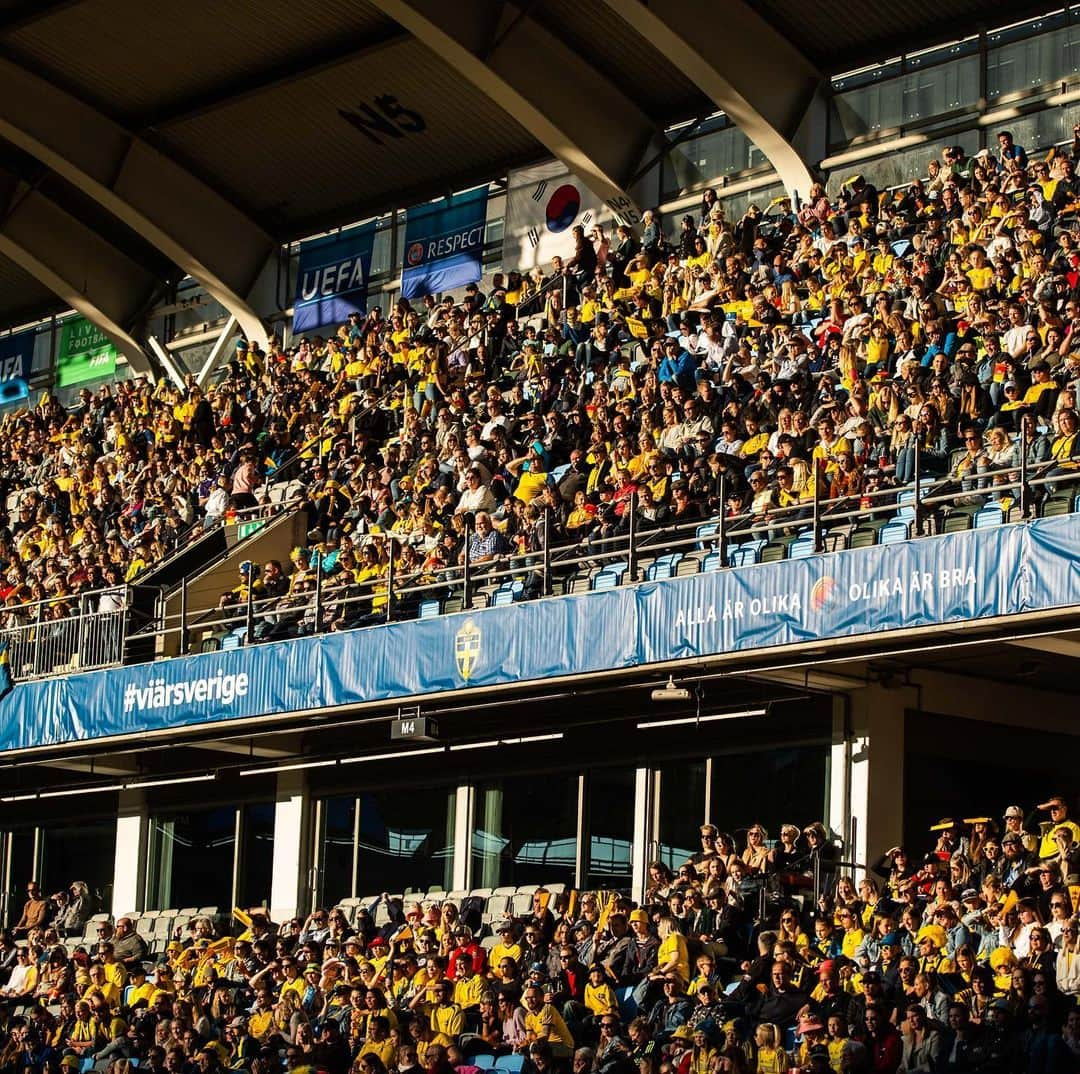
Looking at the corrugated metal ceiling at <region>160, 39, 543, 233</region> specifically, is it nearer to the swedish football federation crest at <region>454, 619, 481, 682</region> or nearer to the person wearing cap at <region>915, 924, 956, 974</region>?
the swedish football federation crest at <region>454, 619, 481, 682</region>

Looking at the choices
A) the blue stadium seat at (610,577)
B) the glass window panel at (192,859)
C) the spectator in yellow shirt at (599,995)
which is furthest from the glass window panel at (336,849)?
the spectator in yellow shirt at (599,995)

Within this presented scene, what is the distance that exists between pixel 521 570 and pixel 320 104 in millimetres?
A: 14322

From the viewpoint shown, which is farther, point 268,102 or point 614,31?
point 268,102

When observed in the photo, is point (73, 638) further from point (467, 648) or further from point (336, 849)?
point (467, 648)

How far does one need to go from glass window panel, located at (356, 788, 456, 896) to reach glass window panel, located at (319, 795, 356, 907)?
0.55 ft

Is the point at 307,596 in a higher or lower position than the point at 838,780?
higher

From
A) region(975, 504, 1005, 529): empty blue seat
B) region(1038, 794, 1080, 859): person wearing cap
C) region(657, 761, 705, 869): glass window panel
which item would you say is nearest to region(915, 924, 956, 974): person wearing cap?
region(1038, 794, 1080, 859): person wearing cap

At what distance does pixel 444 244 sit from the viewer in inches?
1286

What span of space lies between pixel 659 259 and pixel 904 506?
10612mm

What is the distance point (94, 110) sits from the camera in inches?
1296

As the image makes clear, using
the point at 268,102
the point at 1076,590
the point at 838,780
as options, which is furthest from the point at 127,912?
the point at 1076,590

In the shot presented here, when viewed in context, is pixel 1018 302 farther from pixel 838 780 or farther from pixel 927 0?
pixel 927 0

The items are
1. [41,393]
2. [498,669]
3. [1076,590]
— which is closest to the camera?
[1076,590]

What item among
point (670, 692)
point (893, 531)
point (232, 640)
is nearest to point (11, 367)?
point (232, 640)
